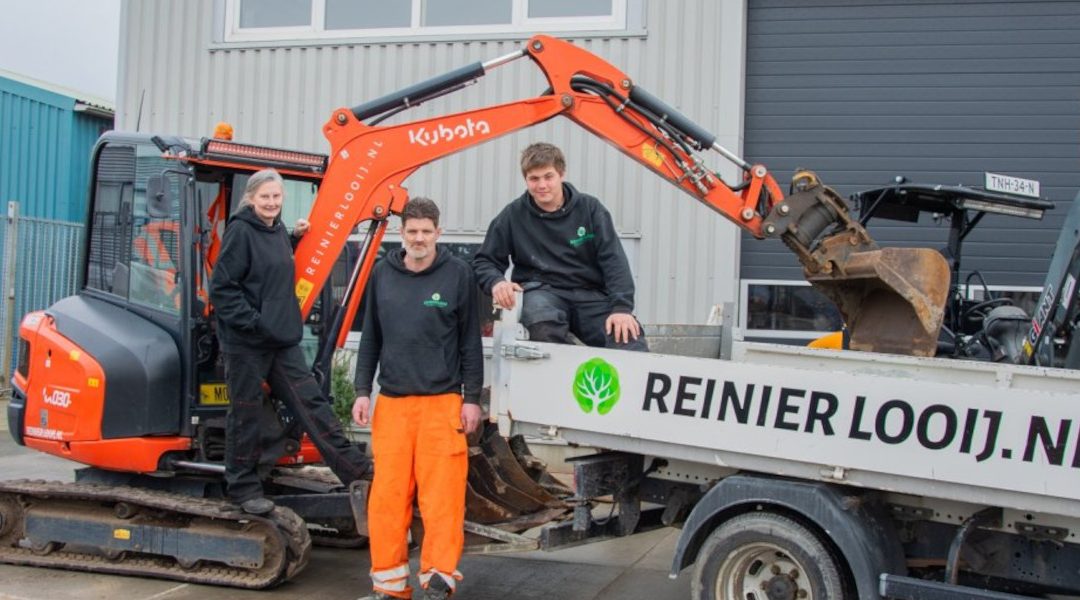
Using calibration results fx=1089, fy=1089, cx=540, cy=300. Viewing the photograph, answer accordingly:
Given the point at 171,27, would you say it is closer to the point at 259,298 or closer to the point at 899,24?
the point at 259,298

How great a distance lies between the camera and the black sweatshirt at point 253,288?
232 inches

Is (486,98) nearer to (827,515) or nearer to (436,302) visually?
(436,302)

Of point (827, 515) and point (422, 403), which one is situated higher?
point (422, 403)

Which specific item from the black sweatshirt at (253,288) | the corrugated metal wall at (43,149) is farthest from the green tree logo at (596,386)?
the corrugated metal wall at (43,149)

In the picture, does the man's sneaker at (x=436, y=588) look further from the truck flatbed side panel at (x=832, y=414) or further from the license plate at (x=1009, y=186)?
the license plate at (x=1009, y=186)

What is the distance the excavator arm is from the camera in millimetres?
5531

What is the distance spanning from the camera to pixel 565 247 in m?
5.74

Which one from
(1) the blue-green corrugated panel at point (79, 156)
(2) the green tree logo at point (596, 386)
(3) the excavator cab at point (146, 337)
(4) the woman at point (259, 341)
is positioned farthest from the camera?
(1) the blue-green corrugated panel at point (79, 156)

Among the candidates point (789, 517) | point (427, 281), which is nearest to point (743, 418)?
point (789, 517)

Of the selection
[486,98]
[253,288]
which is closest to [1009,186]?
[486,98]

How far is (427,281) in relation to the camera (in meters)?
5.52

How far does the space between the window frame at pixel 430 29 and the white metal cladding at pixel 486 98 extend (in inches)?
3.2

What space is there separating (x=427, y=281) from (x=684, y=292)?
4.67 m

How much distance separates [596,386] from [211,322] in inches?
103
